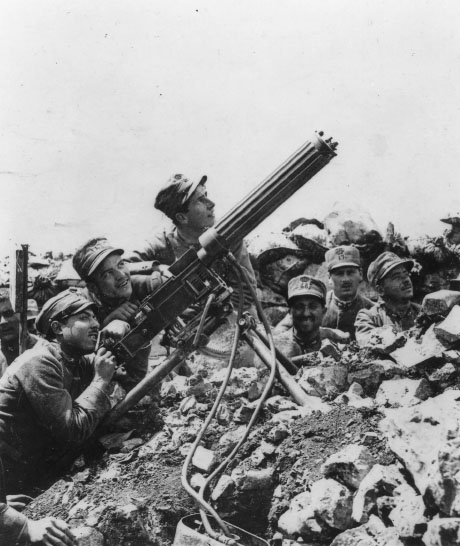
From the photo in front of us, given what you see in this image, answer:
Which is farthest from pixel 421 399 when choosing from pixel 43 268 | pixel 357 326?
pixel 43 268

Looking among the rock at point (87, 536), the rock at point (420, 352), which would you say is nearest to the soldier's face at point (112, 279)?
the rock at point (87, 536)

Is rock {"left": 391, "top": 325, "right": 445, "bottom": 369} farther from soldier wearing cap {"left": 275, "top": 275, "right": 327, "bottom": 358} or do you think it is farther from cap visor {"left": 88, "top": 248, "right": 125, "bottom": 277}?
cap visor {"left": 88, "top": 248, "right": 125, "bottom": 277}

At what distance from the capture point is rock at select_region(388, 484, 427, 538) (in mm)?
2068

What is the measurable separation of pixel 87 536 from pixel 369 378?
2.10 m

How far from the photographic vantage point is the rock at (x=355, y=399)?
3.32 m

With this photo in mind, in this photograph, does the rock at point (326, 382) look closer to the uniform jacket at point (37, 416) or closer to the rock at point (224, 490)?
the rock at point (224, 490)

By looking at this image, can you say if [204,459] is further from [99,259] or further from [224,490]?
[99,259]

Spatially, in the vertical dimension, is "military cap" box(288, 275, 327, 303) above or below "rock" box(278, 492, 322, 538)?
above

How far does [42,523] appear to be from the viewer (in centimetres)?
285

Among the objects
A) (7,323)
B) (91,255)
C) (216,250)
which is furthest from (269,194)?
(7,323)

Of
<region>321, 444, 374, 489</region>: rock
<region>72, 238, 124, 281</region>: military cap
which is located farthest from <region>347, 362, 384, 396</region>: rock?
<region>72, 238, 124, 281</region>: military cap

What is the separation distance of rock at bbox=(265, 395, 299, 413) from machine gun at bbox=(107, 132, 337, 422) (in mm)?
771

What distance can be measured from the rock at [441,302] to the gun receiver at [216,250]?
4.37 feet

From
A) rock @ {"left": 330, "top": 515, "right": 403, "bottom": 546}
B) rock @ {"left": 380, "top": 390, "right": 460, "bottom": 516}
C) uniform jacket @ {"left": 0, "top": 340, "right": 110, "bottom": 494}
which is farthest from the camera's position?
uniform jacket @ {"left": 0, "top": 340, "right": 110, "bottom": 494}
